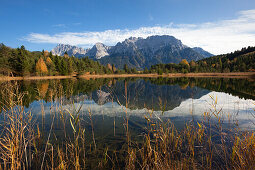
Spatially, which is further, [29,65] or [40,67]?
[40,67]

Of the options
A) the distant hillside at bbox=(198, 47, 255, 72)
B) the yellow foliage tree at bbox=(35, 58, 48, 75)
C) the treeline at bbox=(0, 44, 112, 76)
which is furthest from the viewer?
the distant hillside at bbox=(198, 47, 255, 72)

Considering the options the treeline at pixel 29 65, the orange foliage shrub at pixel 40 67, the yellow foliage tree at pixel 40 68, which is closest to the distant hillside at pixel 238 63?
the treeline at pixel 29 65

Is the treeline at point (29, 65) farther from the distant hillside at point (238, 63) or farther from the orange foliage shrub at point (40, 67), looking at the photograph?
the distant hillside at point (238, 63)

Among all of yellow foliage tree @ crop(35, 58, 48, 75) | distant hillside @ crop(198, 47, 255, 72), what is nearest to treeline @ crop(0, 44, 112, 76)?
yellow foliage tree @ crop(35, 58, 48, 75)

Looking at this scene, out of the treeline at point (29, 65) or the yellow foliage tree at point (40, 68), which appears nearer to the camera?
the treeline at point (29, 65)

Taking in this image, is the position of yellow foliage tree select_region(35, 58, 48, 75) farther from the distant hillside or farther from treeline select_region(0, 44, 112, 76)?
the distant hillside

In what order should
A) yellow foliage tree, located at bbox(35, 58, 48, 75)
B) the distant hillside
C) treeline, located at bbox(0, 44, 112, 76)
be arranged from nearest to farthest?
1. treeline, located at bbox(0, 44, 112, 76)
2. yellow foliage tree, located at bbox(35, 58, 48, 75)
3. the distant hillside

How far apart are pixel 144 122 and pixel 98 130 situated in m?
3.59

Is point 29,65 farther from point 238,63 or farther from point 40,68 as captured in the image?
point 238,63

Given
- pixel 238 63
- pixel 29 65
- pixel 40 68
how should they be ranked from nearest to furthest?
pixel 29 65 → pixel 40 68 → pixel 238 63

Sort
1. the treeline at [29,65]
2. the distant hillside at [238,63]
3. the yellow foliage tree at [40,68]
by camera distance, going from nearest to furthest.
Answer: the treeline at [29,65] < the yellow foliage tree at [40,68] < the distant hillside at [238,63]

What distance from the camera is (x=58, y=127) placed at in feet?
28.9

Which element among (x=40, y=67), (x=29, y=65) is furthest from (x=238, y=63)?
(x=29, y=65)

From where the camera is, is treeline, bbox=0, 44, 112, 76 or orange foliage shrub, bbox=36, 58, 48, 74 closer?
treeline, bbox=0, 44, 112, 76
